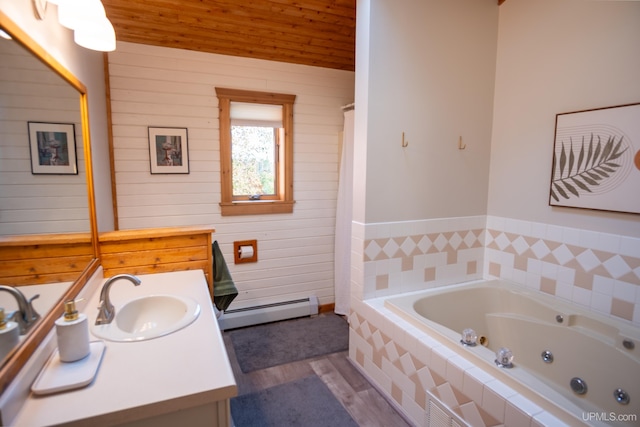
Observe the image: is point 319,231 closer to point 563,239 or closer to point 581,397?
point 563,239

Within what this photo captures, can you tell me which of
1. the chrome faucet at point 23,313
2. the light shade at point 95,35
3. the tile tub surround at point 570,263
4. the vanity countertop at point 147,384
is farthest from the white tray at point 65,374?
the tile tub surround at point 570,263

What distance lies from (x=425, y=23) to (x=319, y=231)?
78.8 inches

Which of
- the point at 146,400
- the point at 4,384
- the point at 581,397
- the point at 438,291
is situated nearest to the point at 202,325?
the point at 146,400

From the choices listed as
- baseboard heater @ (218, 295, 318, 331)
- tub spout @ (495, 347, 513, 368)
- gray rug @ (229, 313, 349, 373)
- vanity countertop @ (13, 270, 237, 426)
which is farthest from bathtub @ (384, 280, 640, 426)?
baseboard heater @ (218, 295, 318, 331)

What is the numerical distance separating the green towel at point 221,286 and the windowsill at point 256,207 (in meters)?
0.74

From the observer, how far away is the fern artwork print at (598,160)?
1.80 metres

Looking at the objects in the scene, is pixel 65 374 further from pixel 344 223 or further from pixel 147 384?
pixel 344 223

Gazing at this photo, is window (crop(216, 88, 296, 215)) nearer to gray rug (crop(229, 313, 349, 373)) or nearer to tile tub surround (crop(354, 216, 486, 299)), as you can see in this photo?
gray rug (crop(229, 313, 349, 373))

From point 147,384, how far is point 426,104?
2.19 metres

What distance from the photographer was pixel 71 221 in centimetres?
147

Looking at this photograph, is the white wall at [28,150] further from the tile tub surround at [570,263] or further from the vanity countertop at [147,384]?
the tile tub surround at [570,263]

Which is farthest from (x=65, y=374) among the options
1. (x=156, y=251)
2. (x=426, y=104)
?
(x=426, y=104)

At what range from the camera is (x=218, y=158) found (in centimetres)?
303

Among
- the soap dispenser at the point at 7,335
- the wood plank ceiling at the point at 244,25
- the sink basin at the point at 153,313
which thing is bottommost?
the sink basin at the point at 153,313
